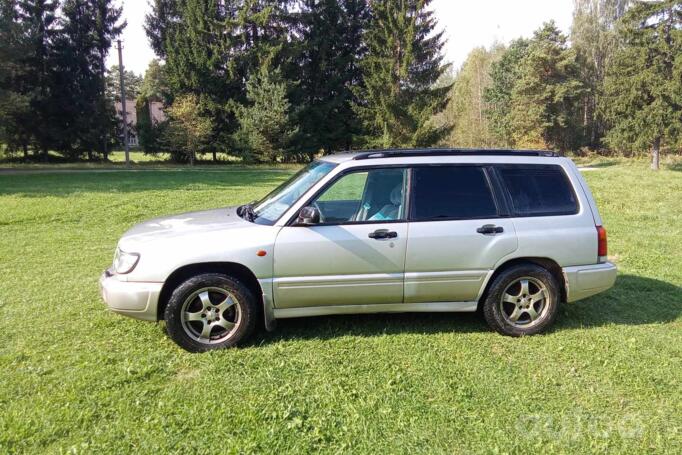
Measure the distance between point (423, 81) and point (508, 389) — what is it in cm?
3439

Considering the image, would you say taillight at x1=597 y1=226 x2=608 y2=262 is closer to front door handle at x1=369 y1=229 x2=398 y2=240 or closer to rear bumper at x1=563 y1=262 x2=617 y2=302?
rear bumper at x1=563 y1=262 x2=617 y2=302

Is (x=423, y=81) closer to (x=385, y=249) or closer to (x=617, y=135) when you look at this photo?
(x=617, y=135)

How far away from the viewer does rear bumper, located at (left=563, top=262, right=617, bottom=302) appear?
14.1 feet

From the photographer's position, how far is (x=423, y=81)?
34906 mm

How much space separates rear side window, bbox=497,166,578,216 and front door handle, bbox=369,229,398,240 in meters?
1.24

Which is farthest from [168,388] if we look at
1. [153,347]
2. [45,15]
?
[45,15]

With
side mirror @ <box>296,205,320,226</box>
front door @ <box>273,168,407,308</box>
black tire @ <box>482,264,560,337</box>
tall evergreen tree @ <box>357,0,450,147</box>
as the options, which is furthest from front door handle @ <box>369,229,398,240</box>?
tall evergreen tree @ <box>357,0,450,147</box>

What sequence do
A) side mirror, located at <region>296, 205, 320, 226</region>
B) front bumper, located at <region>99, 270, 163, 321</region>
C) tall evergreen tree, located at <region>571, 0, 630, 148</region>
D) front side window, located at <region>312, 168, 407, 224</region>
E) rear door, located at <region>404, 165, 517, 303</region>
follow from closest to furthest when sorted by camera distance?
front bumper, located at <region>99, 270, 163, 321</region> < side mirror, located at <region>296, 205, 320, 226</region> < rear door, located at <region>404, 165, 517, 303</region> < front side window, located at <region>312, 168, 407, 224</region> < tall evergreen tree, located at <region>571, 0, 630, 148</region>

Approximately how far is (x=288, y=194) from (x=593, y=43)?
51.1 metres

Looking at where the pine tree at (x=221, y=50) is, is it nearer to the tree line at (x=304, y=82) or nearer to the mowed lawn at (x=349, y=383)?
the tree line at (x=304, y=82)

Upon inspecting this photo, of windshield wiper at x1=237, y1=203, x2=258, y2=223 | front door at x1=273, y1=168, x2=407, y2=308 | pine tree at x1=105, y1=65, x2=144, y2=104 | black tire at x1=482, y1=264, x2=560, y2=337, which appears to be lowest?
black tire at x1=482, y1=264, x2=560, y2=337

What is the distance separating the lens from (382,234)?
401cm

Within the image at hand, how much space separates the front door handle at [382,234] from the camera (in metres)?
4.00

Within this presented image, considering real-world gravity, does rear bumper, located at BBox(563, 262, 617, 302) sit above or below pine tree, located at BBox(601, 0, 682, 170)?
below
